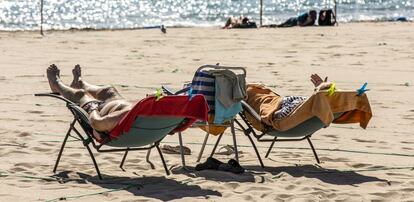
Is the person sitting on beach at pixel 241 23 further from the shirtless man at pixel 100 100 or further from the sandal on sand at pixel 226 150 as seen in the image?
the shirtless man at pixel 100 100

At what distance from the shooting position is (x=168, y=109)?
6.07 metres

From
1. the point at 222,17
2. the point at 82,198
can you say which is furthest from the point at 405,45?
the point at 222,17

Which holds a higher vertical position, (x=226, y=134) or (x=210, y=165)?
(x=210, y=165)

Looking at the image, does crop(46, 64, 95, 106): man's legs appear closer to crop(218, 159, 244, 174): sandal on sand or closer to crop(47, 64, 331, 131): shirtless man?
crop(47, 64, 331, 131): shirtless man

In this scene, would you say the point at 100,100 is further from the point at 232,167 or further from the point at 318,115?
the point at 318,115

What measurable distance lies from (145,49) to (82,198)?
37.6 ft

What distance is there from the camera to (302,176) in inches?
259

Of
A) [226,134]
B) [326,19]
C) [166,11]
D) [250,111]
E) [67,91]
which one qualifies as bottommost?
[166,11]

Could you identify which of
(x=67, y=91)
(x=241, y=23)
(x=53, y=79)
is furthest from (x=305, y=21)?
(x=67, y=91)

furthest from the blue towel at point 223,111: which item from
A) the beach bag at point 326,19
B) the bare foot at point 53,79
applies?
the beach bag at point 326,19

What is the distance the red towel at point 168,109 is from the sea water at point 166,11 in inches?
875

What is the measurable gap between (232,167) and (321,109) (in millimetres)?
752

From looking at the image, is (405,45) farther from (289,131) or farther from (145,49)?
(289,131)

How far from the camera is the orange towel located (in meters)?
6.48
